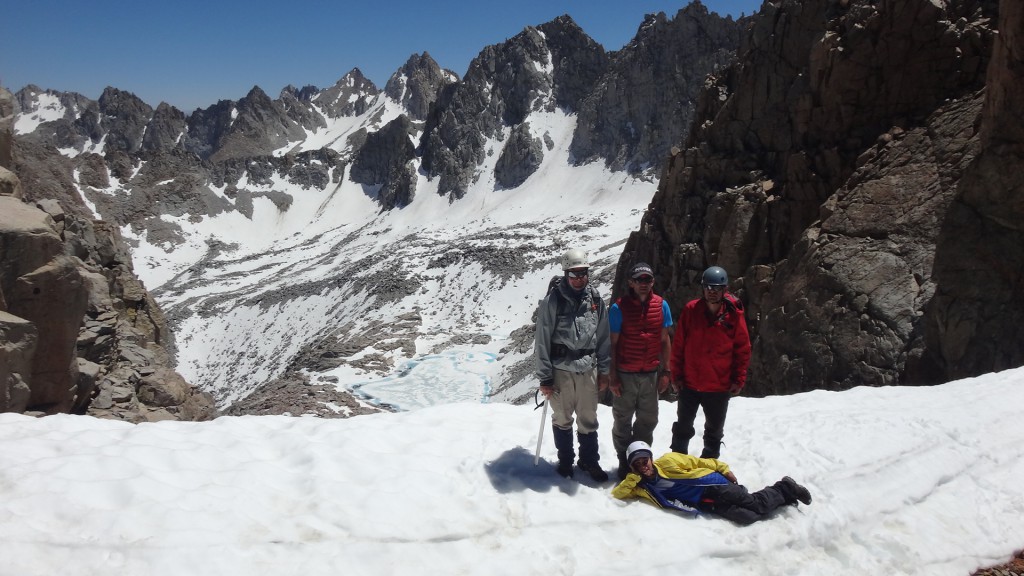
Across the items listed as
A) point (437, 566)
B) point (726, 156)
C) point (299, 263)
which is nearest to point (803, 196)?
point (726, 156)

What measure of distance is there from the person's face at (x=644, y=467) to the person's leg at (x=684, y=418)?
1122mm

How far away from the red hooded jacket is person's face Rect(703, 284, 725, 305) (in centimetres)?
9

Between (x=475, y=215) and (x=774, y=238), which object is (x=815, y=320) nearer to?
(x=774, y=238)

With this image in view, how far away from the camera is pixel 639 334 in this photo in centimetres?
645

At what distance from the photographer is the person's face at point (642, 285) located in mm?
6289

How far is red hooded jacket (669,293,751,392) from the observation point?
259 inches

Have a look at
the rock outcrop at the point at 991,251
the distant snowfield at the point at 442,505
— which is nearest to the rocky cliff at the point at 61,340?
the distant snowfield at the point at 442,505

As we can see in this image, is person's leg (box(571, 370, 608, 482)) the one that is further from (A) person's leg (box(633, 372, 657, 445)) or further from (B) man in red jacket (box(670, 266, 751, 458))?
(B) man in red jacket (box(670, 266, 751, 458))

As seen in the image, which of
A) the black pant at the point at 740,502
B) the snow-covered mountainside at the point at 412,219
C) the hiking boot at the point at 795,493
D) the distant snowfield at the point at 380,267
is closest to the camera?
the black pant at the point at 740,502

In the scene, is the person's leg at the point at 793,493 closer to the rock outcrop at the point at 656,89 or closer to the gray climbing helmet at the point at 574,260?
the gray climbing helmet at the point at 574,260

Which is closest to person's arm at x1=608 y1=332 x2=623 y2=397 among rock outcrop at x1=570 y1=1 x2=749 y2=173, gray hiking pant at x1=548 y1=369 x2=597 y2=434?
A: gray hiking pant at x1=548 y1=369 x2=597 y2=434

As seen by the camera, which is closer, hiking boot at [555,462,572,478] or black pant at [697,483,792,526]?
black pant at [697,483,792,526]

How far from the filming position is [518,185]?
102 meters

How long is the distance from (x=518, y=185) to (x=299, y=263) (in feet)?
131
